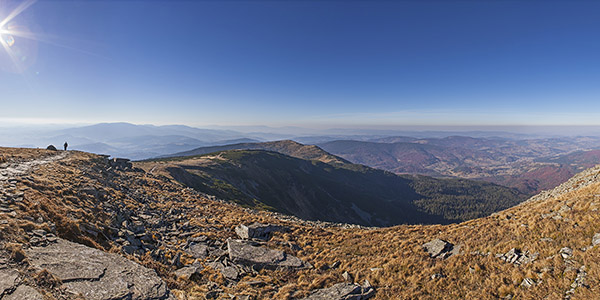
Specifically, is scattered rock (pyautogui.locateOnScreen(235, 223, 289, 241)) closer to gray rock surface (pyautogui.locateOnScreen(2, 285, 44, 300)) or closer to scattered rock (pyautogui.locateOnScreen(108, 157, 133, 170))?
gray rock surface (pyautogui.locateOnScreen(2, 285, 44, 300))

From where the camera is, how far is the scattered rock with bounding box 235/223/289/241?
73.9ft

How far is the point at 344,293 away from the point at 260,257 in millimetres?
7516

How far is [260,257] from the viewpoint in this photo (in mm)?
18156

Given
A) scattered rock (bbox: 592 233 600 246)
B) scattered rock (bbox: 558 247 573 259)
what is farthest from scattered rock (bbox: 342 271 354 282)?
scattered rock (bbox: 592 233 600 246)

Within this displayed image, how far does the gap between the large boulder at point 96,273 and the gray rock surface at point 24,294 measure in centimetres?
125

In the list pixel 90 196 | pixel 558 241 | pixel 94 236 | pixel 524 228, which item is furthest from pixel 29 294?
pixel 524 228

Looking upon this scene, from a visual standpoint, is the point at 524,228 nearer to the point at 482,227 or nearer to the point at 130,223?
the point at 482,227

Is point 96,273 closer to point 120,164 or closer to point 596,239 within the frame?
point 596,239

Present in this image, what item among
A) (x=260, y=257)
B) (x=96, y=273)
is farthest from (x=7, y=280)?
(x=260, y=257)

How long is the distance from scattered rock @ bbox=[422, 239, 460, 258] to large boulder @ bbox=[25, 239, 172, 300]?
18.1 metres

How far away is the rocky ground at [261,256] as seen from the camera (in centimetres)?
1045

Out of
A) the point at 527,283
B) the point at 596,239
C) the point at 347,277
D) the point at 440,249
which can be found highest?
the point at 596,239

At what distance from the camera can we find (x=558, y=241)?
1373 centimetres

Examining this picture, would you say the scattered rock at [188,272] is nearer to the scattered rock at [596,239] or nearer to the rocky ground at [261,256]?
the rocky ground at [261,256]
